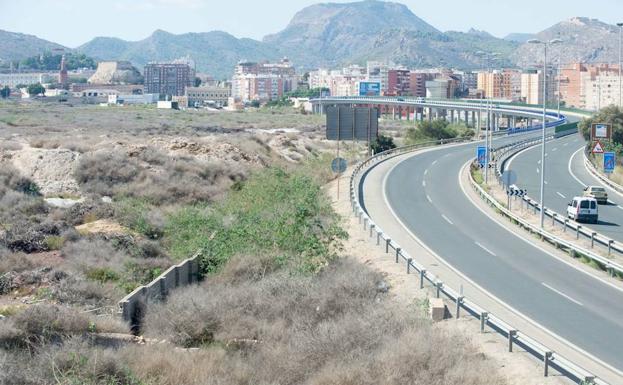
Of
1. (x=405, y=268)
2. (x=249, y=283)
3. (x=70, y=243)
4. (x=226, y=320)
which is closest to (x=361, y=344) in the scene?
(x=226, y=320)

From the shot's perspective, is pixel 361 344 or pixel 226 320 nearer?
pixel 361 344

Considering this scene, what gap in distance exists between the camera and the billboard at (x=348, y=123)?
46594 mm

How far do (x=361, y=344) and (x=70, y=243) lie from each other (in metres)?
16.0

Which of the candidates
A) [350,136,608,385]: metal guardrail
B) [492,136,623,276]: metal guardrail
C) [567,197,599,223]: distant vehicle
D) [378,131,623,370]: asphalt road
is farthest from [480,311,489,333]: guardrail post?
[567,197,599,223]: distant vehicle

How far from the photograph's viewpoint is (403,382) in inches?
524

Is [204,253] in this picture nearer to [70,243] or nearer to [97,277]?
[97,277]

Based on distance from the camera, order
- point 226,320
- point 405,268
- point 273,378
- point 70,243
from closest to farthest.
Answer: point 273,378, point 226,320, point 405,268, point 70,243

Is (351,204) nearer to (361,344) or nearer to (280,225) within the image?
(280,225)

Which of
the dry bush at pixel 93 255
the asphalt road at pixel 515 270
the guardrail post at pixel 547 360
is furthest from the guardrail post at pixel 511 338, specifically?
the dry bush at pixel 93 255

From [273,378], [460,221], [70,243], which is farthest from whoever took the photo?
[460,221]

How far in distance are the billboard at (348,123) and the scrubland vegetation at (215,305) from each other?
8487mm

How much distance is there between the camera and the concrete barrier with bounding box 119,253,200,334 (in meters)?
18.9

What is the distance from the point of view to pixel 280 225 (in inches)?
985

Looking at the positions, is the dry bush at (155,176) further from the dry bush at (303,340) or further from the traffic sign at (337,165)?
the dry bush at (303,340)
